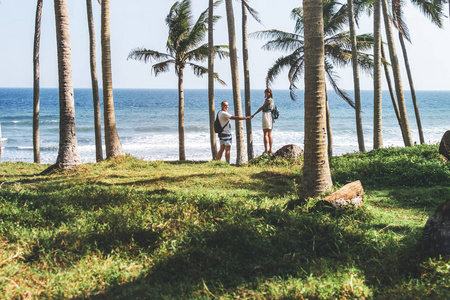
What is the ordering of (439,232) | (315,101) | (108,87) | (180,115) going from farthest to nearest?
(180,115)
(108,87)
(315,101)
(439,232)

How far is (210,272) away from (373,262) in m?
1.89

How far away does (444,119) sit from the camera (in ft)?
181

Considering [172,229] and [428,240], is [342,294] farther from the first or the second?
[172,229]

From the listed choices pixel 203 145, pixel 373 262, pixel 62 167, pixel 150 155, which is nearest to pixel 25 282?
pixel 373 262

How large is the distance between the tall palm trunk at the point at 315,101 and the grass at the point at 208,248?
713mm

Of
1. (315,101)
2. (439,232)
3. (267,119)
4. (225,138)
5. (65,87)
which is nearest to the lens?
(439,232)

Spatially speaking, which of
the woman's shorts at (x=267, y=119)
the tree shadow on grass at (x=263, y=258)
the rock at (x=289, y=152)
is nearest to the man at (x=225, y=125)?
the woman's shorts at (x=267, y=119)

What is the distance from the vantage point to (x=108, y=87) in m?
12.2

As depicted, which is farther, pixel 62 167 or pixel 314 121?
pixel 62 167

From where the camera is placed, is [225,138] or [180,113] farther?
[180,113]

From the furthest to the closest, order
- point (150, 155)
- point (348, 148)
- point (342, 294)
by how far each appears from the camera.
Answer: point (348, 148)
point (150, 155)
point (342, 294)

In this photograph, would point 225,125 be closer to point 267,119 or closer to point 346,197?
point 267,119

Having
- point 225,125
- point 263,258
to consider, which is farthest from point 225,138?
point 263,258

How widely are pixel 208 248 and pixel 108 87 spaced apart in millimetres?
8474
